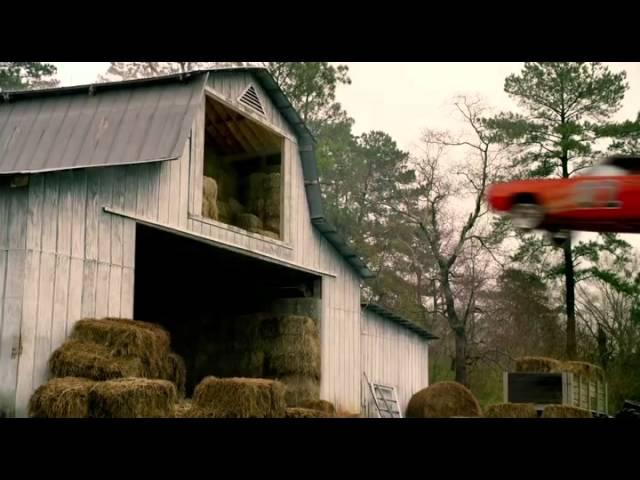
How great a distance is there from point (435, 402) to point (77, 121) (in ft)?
35.2

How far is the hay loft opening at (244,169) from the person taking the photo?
19.9m

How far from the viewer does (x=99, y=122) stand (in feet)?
50.8

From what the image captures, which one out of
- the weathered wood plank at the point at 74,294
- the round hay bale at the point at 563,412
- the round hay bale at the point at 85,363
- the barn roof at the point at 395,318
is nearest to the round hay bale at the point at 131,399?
the round hay bale at the point at 85,363

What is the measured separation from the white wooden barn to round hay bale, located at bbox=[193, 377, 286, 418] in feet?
5.17

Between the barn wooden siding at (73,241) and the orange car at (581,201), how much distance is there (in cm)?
550

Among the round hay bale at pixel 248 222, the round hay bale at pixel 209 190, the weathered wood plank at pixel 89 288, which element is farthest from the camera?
the round hay bale at pixel 248 222

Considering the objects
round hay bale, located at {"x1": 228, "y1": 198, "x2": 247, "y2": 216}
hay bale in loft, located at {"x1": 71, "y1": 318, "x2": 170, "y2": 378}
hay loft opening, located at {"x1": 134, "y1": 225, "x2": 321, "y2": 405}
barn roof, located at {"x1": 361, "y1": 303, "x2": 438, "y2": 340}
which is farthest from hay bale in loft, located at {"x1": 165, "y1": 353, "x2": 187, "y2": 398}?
barn roof, located at {"x1": 361, "y1": 303, "x2": 438, "y2": 340}

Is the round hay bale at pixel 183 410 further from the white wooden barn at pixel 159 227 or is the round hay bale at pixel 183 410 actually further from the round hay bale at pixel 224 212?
the round hay bale at pixel 224 212

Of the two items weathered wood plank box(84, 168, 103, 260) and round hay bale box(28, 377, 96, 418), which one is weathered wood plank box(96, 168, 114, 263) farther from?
round hay bale box(28, 377, 96, 418)

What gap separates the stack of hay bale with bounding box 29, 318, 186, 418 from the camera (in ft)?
38.3

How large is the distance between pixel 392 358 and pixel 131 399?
13049 mm

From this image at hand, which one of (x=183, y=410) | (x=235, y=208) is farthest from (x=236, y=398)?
(x=235, y=208)
